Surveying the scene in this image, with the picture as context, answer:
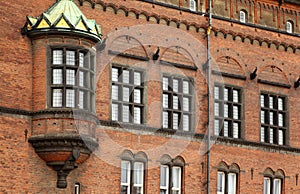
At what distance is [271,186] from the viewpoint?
4616cm

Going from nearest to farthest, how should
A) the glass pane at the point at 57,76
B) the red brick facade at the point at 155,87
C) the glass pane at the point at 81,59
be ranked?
the red brick facade at the point at 155,87 < the glass pane at the point at 57,76 < the glass pane at the point at 81,59

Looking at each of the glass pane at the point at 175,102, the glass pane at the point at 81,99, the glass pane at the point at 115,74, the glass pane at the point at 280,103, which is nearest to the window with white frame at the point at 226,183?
the glass pane at the point at 175,102

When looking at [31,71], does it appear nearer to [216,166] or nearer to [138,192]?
[138,192]

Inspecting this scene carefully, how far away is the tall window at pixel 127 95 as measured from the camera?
41312 millimetres

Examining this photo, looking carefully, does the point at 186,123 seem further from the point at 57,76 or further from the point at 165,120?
the point at 57,76

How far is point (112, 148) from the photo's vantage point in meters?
40.7

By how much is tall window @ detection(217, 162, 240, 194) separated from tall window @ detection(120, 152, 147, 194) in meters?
4.23

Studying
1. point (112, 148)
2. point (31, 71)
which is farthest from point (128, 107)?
point (31, 71)

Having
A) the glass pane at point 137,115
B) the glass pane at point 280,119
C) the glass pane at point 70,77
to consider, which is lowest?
the glass pane at point 137,115

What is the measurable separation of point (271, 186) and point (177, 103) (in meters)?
6.39

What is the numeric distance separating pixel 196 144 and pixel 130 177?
3814 mm

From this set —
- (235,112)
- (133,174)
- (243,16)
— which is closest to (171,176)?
(133,174)

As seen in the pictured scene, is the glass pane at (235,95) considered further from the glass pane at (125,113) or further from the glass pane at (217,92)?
the glass pane at (125,113)

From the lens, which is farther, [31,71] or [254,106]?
[254,106]
